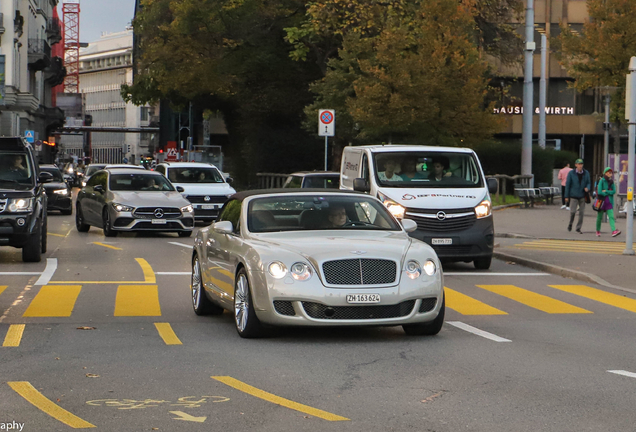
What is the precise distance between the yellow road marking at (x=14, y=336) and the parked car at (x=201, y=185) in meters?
19.1

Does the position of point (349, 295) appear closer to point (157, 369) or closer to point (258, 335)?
point (258, 335)

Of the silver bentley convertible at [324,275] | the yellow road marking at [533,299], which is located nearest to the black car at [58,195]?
the yellow road marking at [533,299]

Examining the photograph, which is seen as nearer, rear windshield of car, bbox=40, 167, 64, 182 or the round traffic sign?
the round traffic sign

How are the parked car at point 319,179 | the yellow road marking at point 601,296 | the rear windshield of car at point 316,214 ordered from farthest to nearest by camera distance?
the parked car at point 319,179, the yellow road marking at point 601,296, the rear windshield of car at point 316,214

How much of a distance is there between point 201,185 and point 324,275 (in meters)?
21.6

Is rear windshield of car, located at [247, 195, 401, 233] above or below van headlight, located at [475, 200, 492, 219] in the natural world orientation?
above

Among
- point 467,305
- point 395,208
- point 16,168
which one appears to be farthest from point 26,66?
point 467,305

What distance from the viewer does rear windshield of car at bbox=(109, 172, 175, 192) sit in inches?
1062

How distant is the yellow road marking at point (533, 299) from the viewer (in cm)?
1332

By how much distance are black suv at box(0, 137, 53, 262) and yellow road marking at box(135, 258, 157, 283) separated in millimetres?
1670

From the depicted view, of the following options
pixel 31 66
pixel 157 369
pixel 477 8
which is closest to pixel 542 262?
pixel 157 369

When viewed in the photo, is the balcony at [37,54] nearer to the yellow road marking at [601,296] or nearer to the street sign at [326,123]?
the street sign at [326,123]

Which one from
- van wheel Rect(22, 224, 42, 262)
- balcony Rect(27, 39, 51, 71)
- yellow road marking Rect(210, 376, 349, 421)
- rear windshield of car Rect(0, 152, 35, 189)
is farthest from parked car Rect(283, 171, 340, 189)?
balcony Rect(27, 39, 51, 71)
